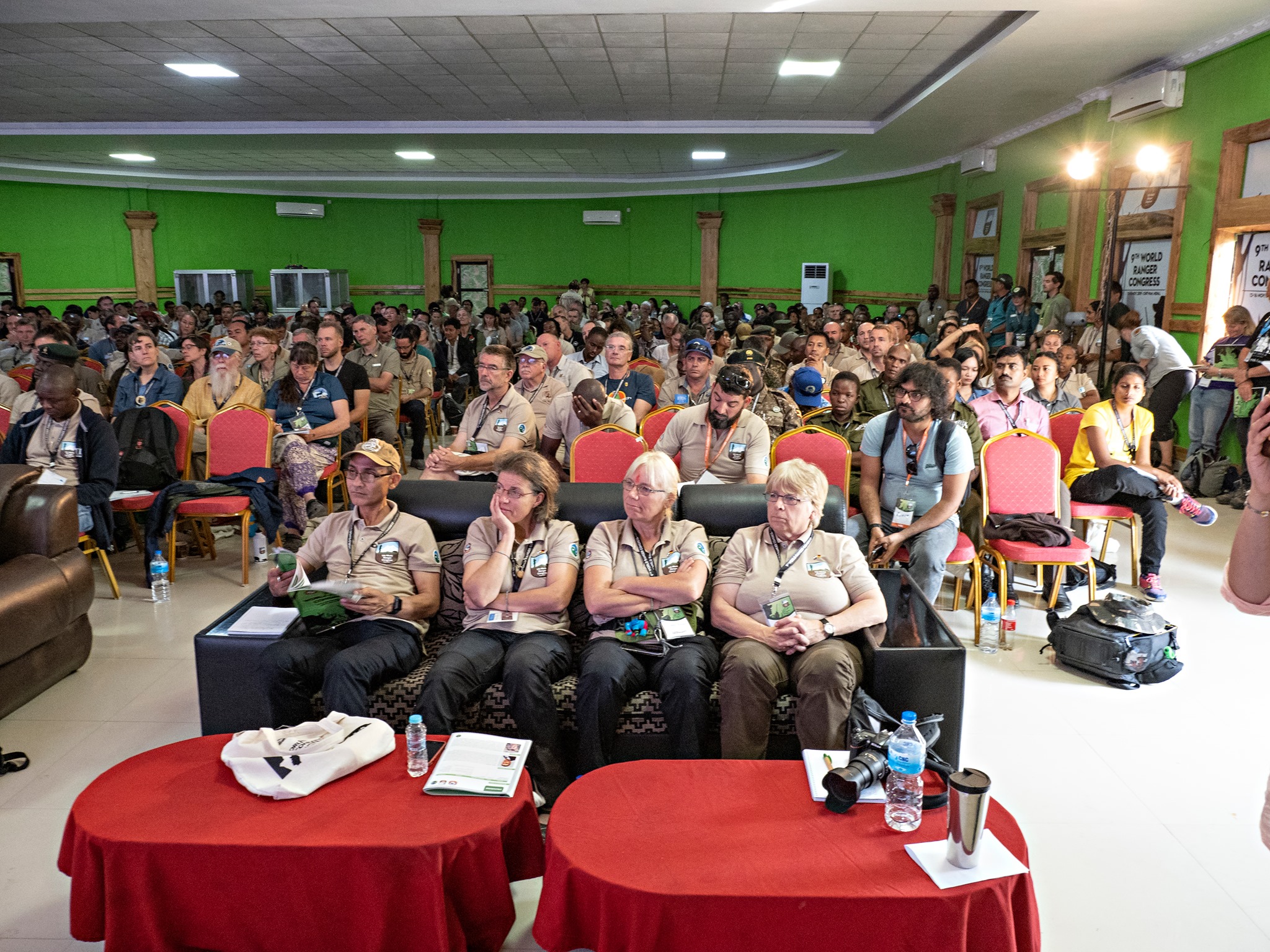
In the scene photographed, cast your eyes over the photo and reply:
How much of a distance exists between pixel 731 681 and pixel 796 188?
14.3 metres

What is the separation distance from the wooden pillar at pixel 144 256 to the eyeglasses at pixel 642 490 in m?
16.3

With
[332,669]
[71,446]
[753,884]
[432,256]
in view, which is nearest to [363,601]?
[332,669]

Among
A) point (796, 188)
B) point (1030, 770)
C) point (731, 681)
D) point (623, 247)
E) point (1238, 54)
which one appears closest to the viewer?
point (731, 681)

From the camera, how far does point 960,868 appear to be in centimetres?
191

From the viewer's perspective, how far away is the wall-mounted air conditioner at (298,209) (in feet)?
57.3

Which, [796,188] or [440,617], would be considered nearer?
[440,617]

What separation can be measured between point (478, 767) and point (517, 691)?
53cm

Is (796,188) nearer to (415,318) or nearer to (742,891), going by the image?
(415,318)

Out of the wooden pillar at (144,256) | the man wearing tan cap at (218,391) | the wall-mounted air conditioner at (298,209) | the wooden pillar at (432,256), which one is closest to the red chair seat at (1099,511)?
the man wearing tan cap at (218,391)

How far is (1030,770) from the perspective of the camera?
3.19 m

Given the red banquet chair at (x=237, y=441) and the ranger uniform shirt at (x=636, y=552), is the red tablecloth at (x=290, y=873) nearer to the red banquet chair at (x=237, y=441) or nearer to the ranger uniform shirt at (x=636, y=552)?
the ranger uniform shirt at (x=636, y=552)

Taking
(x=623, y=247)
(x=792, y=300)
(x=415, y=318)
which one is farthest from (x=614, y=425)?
(x=623, y=247)

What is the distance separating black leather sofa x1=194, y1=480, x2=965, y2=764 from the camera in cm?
281

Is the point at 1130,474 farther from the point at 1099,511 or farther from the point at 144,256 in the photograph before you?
the point at 144,256
